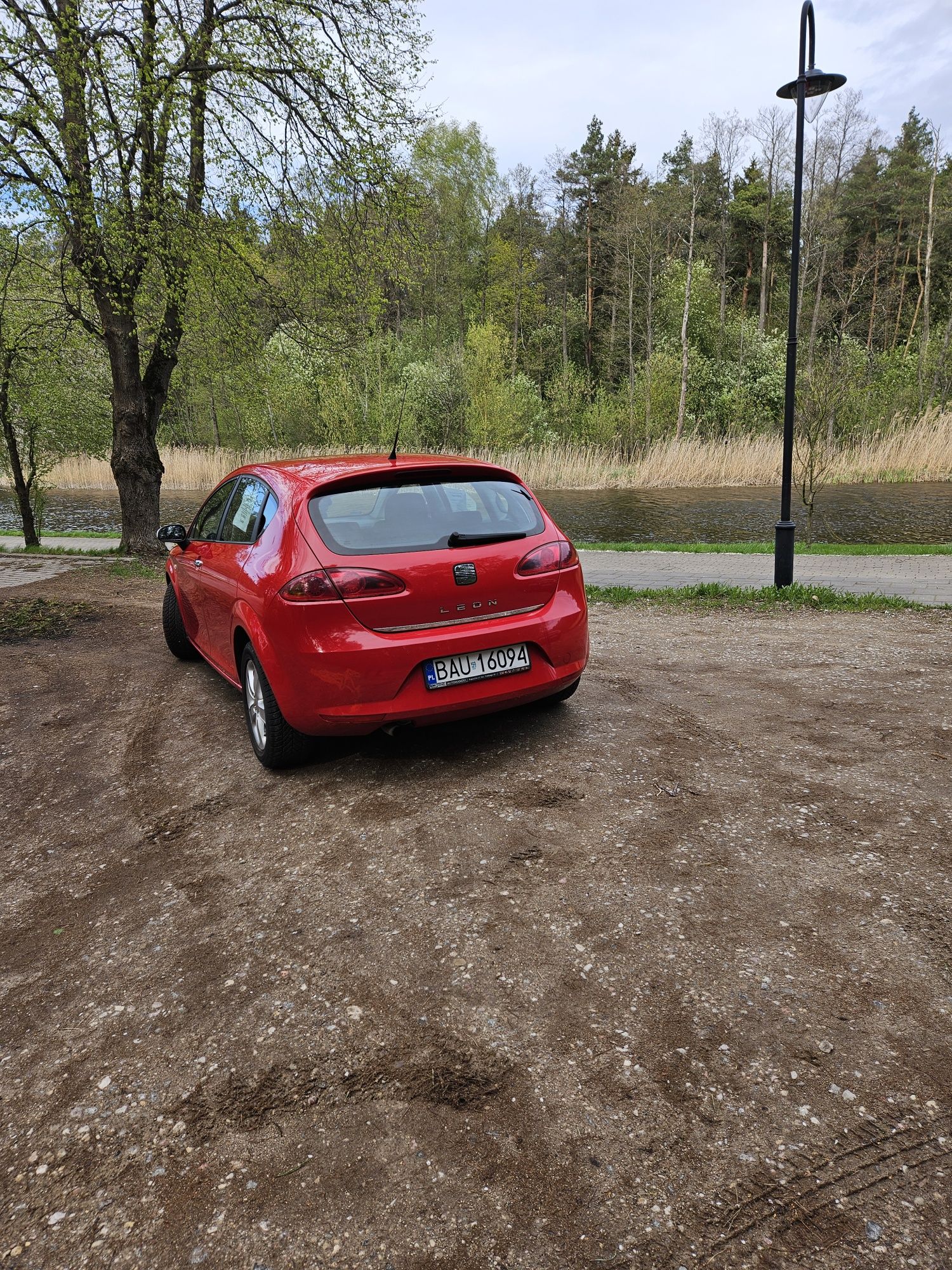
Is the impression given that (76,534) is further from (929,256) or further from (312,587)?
(929,256)

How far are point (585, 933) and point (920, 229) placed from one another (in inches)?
2068

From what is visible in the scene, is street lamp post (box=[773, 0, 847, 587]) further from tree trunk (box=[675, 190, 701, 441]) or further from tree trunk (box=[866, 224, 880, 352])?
tree trunk (box=[866, 224, 880, 352])

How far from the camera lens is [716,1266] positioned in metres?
1.80

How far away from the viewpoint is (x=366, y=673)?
4094 mm

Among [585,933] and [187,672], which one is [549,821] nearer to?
[585,933]

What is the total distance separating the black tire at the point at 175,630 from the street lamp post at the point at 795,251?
6.19 metres

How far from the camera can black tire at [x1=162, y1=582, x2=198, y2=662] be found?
277 inches

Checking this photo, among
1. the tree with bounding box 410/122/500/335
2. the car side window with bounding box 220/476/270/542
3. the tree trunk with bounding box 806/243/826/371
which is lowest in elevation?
the car side window with bounding box 220/476/270/542

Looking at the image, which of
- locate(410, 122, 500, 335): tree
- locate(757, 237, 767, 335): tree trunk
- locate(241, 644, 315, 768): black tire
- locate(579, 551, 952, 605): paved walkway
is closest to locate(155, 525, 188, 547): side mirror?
locate(241, 644, 315, 768): black tire

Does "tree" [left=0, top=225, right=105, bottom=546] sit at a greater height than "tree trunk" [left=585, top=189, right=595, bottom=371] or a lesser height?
lesser

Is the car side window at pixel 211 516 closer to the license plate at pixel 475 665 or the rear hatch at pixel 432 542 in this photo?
the rear hatch at pixel 432 542

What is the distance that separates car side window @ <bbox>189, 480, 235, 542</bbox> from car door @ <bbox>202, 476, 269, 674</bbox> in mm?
118

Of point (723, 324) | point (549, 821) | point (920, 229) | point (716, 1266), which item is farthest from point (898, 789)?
point (920, 229)

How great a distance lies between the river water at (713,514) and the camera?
1741 cm
